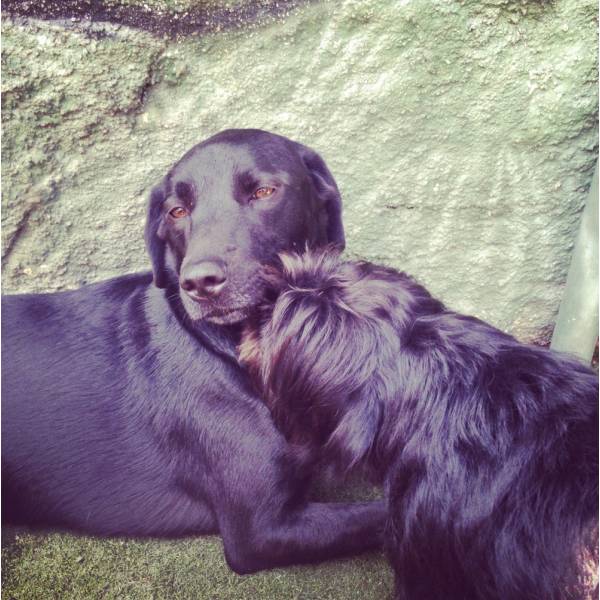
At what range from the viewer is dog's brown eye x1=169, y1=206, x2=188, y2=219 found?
8.35ft

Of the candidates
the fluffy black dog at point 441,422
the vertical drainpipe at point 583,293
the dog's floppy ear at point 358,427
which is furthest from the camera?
the vertical drainpipe at point 583,293

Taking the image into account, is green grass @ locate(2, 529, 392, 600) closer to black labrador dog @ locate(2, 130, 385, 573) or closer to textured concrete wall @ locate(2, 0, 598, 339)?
black labrador dog @ locate(2, 130, 385, 573)

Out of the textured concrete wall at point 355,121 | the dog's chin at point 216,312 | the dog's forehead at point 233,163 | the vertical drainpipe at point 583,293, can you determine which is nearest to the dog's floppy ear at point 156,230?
the dog's forehead at point 233,163

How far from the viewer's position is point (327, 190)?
2.73 metres

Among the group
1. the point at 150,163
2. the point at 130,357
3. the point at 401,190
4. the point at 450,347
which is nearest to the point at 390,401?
the point at 450,347

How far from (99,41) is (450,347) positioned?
204 centimetres

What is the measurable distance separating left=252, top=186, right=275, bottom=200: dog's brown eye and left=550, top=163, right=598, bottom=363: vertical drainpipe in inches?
56.6

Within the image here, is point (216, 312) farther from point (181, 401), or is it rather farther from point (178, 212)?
point (178, 212)

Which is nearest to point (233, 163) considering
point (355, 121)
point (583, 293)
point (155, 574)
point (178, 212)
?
point (178, 212)

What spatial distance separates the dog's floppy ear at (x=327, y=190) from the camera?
8.98ft

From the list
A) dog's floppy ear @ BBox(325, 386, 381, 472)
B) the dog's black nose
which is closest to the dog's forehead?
the dog's black nose

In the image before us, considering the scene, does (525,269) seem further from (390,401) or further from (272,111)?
(390,401)

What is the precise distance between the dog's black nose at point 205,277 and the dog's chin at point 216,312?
0.05m

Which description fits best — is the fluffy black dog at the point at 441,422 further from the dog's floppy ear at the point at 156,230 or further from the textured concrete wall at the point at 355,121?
the textured concrete wall at the point at 355,121
